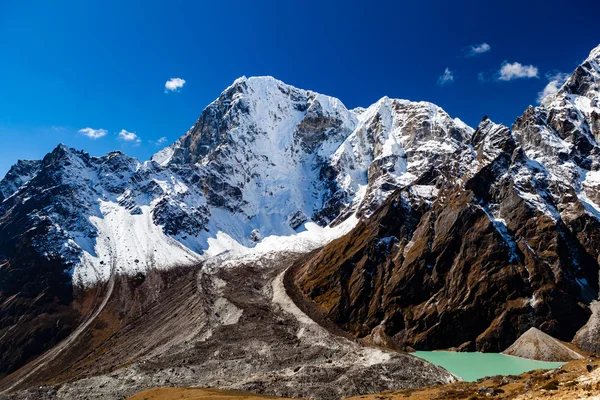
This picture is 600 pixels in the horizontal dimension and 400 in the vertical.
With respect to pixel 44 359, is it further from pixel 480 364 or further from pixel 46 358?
pixel 480 364

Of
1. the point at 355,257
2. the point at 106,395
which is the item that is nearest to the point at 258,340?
the point at 106,395

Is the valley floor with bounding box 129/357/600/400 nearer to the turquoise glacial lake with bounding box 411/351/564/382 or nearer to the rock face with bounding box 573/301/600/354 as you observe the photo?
the turquoise glacial lake with bounding box 411/351/564/382

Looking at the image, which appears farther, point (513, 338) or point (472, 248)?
point (472, 248)

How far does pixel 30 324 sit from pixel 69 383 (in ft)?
337

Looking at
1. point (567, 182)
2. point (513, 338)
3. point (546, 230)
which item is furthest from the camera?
point (567, 182)

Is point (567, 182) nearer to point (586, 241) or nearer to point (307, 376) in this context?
point (586, 241)

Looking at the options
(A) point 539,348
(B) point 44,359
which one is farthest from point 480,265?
(B) point 44,359

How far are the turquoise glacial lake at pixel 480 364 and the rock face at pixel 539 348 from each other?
2461 mm

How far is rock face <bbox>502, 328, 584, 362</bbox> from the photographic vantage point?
395 feet

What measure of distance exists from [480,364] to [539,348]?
1860 cm

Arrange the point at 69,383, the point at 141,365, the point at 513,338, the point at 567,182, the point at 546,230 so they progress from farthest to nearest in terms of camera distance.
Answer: the point at 567,182 → the point at 546,230 → the point at 513,338 → the point at 141,365 → the point at 69,383

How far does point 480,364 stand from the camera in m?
121

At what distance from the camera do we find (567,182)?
187m

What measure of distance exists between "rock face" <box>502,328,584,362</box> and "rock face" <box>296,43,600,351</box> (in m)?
4.18
